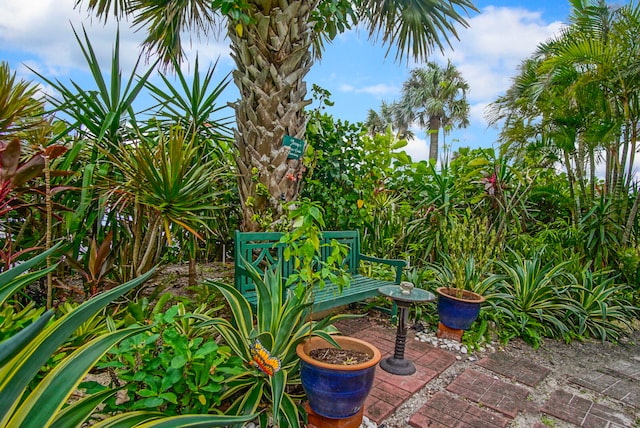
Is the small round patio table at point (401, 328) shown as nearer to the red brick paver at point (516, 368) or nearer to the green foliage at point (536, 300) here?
the red brick paver at point (516, 368)

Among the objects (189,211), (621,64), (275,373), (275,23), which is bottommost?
(275,373)

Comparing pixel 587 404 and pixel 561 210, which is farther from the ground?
pixel 561 210

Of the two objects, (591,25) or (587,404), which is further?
(591,25)

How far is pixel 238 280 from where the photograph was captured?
2.71 meters

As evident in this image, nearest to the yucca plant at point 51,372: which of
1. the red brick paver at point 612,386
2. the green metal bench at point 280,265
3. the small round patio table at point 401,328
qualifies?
the green metal bench at point 280,265

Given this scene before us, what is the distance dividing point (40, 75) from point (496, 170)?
4.79m

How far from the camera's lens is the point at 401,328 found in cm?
263

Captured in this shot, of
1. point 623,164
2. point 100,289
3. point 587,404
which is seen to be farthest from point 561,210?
point 100,289

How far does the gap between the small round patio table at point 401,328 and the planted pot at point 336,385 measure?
2.59ft

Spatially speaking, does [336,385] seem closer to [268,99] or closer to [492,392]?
[492,392]

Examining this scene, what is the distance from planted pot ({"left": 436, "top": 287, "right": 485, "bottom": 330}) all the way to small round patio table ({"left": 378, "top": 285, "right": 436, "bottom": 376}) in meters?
0.62

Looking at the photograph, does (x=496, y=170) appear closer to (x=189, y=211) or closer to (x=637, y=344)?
(x=637, y=344)

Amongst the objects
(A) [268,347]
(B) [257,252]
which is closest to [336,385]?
(A) [268,347]

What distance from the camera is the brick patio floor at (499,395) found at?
7.02 feet
